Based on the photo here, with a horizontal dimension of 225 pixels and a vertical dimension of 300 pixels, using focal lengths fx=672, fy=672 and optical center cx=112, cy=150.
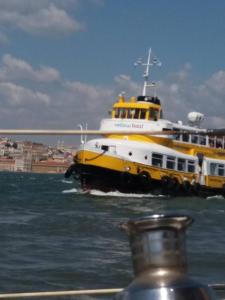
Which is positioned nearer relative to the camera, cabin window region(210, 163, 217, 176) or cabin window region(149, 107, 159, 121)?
cabin window region(149, 107, 159, 121)

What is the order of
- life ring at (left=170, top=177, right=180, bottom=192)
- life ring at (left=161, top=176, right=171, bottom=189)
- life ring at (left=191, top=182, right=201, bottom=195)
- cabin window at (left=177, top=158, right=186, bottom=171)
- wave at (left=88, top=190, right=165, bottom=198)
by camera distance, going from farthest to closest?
cabin window at (left=177, top=158, right=186, bottom=171) → life ring at (left=191, top=182, right=201, bottom=195) → life ring at (left=170, top=177, right=180, bottom=192) → life ring at (left=161, top=176, right=171, bottom=189) → wave at (left=88, top=190, right=165, bottom=198)

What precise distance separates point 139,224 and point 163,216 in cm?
9

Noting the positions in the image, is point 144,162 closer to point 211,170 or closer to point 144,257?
point 211,170

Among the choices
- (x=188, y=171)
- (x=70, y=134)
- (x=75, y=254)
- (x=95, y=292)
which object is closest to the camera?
(x=95, y=292)

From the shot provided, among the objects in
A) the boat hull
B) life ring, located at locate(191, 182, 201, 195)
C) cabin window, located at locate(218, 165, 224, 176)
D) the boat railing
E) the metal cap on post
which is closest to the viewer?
the metal cap on post

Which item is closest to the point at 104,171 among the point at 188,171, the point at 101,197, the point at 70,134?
the point at 101,197

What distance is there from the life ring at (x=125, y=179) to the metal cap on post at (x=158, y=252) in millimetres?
30797

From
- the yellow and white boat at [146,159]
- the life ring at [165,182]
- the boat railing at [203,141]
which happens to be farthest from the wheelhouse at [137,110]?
the life ring at [165,182]

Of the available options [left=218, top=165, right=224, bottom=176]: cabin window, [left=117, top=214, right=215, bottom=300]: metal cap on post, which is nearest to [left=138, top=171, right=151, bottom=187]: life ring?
[left=218, top=165, right=224, bottom=176]: cabin window

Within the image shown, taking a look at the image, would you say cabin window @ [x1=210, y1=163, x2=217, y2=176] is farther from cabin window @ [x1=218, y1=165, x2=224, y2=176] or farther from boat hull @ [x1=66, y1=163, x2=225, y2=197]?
boat hull @ [x1=66, y1=163, x2=225, y2=197]

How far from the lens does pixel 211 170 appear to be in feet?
126

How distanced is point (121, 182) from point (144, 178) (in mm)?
1265

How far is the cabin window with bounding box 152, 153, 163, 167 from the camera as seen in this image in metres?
34.7

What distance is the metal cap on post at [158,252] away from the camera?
220cm
